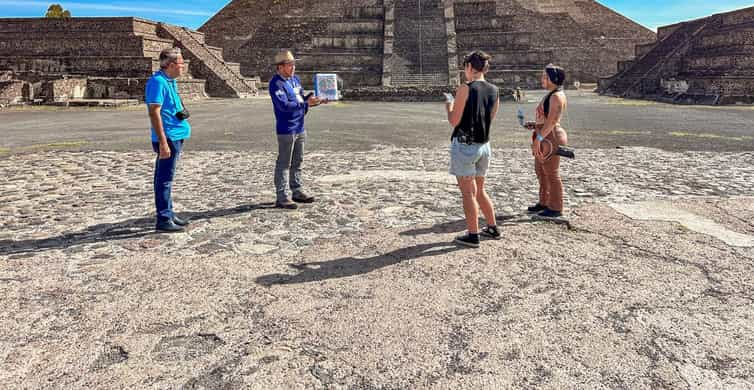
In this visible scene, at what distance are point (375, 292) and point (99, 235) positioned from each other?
2.78 meters

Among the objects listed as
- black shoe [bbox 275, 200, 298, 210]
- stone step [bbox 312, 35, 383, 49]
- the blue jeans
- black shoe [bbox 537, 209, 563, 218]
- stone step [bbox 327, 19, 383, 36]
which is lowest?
black shoe [bbox 537, 209, 563, 218]

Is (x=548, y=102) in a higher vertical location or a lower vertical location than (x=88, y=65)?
lower

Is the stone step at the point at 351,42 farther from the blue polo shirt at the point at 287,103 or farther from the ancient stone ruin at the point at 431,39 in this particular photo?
the blue polo shirt at the point at 287,103

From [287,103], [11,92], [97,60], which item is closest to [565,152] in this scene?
[287,103]

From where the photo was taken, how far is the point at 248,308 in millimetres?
3260

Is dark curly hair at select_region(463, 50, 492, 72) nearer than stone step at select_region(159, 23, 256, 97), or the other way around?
dark curly hair at select_region(463, 50, 492, 72)

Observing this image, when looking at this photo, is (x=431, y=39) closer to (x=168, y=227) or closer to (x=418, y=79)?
(x=418, y=79)

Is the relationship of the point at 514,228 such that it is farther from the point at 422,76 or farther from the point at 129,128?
the point at 422,76

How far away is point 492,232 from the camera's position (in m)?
4.62

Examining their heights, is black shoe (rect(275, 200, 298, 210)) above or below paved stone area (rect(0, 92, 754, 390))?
above

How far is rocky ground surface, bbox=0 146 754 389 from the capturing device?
2.59m

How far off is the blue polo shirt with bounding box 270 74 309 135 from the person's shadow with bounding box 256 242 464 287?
2086mm

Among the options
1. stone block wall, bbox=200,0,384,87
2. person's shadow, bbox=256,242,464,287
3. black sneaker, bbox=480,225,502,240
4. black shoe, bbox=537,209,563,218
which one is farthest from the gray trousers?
stone block wall, bbox=200,0,384,87

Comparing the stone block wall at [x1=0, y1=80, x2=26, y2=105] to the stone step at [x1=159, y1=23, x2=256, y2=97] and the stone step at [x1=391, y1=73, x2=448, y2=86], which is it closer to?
the stone step at [x1=159, y1=23, x2=256, y2=97]
